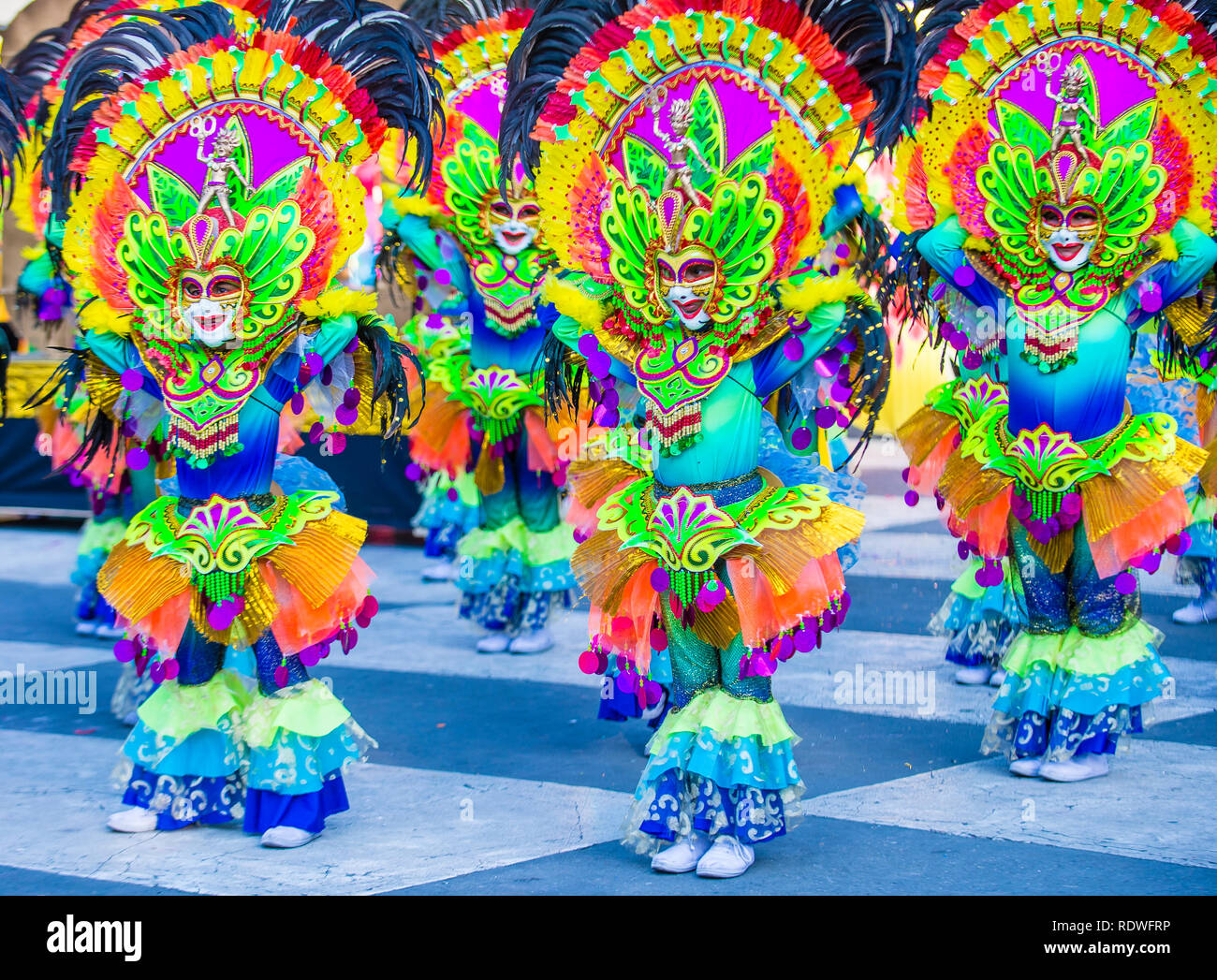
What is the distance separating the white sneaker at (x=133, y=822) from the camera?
4953 millimetres

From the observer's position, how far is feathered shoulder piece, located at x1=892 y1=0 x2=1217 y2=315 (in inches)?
211

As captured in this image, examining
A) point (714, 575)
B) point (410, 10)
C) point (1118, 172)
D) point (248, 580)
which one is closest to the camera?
point (714, 575)

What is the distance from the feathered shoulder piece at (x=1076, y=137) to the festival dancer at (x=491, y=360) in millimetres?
2363

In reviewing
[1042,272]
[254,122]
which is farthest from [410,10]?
[1042,272]

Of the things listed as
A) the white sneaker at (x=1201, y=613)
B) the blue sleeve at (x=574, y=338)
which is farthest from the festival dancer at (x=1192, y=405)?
the blue sleeve at (x=574, y=338)

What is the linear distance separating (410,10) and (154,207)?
3.13 metres

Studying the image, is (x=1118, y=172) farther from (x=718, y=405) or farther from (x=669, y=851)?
(x=669, y=851)

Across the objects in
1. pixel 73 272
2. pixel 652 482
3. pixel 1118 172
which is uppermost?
pixel 1118 172

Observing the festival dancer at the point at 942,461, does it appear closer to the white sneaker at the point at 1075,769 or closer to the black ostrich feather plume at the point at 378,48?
the white sneaker at the point at 1075,769

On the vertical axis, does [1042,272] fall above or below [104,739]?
above

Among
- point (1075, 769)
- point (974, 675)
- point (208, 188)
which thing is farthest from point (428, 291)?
point (1075, 769)

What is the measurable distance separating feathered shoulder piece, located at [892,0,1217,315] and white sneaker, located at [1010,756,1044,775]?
1.60 metres

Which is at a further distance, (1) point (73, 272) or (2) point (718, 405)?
(1) point (73, 272)

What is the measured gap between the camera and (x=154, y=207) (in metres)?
4.85
